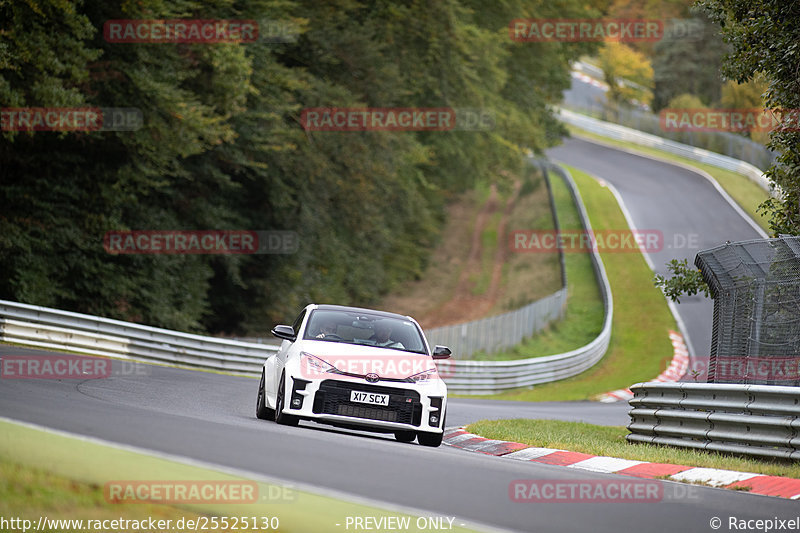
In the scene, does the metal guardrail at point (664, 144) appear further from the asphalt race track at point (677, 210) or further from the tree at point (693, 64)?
the tree at point (693, 64)

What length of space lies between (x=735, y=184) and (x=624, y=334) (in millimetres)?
23809

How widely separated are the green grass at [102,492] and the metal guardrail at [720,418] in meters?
7.15

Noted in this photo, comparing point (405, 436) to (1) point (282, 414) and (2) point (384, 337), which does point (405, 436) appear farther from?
(1) point (282, 414)

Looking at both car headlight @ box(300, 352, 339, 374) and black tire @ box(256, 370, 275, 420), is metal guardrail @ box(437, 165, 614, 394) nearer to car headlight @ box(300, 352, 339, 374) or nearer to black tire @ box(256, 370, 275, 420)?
black tire @ box(256, 370, 275, 420)

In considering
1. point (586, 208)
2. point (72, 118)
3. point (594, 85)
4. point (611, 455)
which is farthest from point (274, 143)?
point (594, 85)

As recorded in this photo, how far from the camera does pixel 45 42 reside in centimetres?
2338

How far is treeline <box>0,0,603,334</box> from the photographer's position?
25875 millimetres

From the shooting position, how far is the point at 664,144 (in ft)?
250

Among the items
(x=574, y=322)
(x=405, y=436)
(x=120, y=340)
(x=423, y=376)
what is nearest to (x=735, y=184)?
(x=574, y=322)

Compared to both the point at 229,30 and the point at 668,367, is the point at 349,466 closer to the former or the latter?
the point at 229,30

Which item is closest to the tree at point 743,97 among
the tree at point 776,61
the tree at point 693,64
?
the tree at point 693,64

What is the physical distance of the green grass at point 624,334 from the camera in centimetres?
3509

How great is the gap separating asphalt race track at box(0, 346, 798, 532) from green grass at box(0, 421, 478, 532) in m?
0.70

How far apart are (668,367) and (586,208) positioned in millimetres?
23931
